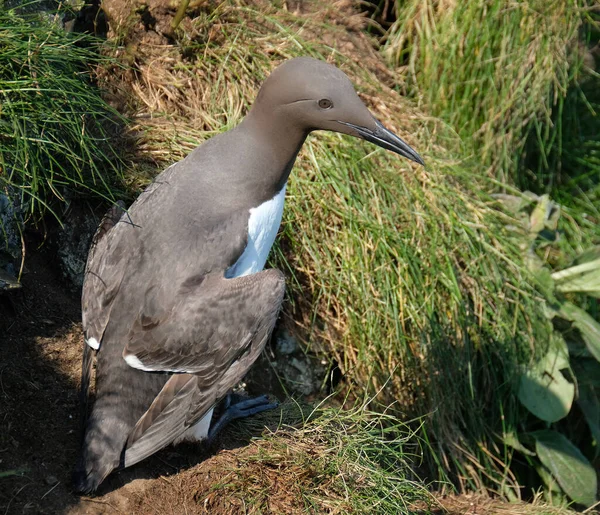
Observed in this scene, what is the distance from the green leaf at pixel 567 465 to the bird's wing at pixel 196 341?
272cm

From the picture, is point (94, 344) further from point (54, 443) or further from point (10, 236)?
point (10, 236)

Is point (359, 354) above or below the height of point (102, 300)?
below

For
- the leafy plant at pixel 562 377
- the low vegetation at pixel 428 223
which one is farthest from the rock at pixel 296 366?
the leafy plant at pixel 562 377

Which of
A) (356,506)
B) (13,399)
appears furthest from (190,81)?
(356,506)

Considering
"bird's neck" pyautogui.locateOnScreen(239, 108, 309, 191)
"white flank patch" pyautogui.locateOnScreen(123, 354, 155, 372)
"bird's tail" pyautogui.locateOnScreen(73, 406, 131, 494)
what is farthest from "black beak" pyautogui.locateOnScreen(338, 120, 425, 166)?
"bird's tail" pyautogui.locateOnScreen(73, 406, 131, 494)

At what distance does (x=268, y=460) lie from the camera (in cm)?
388

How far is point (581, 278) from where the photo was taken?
5.94 meters

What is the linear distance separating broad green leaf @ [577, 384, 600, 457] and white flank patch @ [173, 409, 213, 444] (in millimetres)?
3049

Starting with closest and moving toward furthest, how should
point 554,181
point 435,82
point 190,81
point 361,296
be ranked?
point 361,296 → point 190,81 → point 435,82 → point 554,181

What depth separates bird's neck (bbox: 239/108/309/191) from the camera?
156 inches

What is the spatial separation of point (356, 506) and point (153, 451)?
0.92 metres

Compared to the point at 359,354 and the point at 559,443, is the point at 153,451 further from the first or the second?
the point at 559,443

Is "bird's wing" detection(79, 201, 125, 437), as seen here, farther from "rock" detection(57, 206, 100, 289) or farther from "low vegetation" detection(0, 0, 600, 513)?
"rock" detection(57, 206, 100, 289)

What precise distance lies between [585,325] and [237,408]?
8.72 ft
